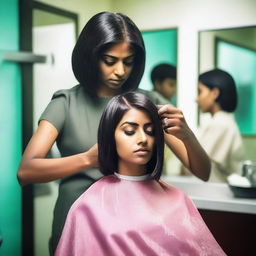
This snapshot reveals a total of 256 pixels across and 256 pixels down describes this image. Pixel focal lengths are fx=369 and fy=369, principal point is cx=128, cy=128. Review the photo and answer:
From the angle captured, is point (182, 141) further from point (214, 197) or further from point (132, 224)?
point (214, 197)

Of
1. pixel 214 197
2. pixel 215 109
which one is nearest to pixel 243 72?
pixel 215 109

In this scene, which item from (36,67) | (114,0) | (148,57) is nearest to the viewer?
(114,0)

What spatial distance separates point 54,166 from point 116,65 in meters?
0.27

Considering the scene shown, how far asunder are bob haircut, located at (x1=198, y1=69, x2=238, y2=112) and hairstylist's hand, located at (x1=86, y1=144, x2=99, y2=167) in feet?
2.03

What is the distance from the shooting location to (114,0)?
1088mm

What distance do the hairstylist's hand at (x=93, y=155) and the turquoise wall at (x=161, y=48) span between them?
24.7 inches

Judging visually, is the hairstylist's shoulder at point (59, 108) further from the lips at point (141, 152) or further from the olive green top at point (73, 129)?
the lips at point (141, 152)

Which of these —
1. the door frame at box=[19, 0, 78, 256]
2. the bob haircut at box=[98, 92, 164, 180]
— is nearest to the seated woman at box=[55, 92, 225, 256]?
the bob haircut at box=[98, 92, 164, 180]

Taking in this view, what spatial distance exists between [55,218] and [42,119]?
0.87 feet

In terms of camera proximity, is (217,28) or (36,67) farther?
(217,28)

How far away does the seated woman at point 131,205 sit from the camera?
800 millimetres

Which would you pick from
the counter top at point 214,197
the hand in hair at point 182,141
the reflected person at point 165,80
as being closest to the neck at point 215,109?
the reflected person at point 165,80

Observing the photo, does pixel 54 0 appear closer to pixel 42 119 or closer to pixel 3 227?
pixel 42 119

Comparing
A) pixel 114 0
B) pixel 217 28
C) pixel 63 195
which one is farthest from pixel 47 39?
pixel 217 28
